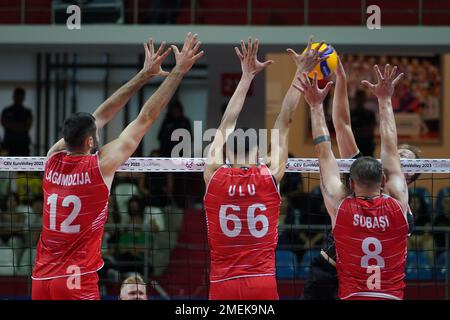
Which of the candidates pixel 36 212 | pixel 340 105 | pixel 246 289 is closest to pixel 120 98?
pixel 246 289

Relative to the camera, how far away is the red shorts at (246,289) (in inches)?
260

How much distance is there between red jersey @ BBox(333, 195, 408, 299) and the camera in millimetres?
6668

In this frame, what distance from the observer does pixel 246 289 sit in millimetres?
6617

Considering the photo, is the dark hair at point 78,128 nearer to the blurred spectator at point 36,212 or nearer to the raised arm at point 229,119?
the raised arm at point 229,119

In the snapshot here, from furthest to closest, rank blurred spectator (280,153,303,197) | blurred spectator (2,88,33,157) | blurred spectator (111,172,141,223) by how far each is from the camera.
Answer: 1. blurred spectator (2,88,33,157)
2. blurred spectator (111,172,141,223)
3. blurred spectator (280,153,303,197)

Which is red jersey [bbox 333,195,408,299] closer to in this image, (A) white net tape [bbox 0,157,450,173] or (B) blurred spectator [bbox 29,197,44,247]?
(A) white net tape [bbox 0,157,450,173]

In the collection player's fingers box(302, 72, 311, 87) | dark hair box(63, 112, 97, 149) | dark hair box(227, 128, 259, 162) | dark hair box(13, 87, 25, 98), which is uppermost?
dark hair box(13, 87, 25, 98)

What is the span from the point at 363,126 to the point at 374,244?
9937 mm

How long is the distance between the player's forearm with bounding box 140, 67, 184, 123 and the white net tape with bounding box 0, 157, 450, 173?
3.68 ft

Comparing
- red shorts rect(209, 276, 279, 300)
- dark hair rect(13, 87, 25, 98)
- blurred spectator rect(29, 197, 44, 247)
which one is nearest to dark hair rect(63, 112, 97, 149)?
red shorts rect(209, 276, 279, 300)

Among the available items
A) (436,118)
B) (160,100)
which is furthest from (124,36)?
(160,100)

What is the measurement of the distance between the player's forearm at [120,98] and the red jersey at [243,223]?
3.16 ft

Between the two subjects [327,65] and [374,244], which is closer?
[374,244]

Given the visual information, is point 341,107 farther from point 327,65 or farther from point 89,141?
point 89,141
